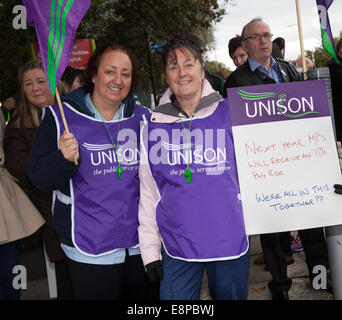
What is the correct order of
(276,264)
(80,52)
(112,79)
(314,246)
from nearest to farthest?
(112,79) < (276,264) < (314,246) < (80,52)

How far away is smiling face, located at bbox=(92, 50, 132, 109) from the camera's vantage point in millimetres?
2477

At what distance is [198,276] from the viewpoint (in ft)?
7.56

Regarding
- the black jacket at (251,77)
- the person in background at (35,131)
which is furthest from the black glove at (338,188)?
the person in background at (35,131)

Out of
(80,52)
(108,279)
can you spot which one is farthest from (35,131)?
(80,52)

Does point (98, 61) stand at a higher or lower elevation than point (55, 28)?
lower

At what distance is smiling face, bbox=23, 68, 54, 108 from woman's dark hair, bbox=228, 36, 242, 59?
2.21m

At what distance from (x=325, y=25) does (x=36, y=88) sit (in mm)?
2166

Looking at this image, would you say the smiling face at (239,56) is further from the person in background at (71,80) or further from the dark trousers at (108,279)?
the dark trousers at (108,279)

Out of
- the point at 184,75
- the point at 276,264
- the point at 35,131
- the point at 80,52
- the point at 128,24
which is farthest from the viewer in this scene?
the point at 128,24

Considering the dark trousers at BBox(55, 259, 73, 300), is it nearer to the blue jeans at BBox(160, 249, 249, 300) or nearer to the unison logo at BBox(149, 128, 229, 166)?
the blue jeans at BBox(160, 249, 249, 300)

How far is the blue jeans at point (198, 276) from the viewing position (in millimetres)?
2252

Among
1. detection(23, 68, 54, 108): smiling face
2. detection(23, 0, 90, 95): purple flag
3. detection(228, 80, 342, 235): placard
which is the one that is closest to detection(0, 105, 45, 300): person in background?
detection(23, 68, 54, 108): smiling face

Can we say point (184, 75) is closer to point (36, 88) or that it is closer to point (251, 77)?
point (251, 77)

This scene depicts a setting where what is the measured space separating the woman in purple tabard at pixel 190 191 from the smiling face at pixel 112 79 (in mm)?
281
